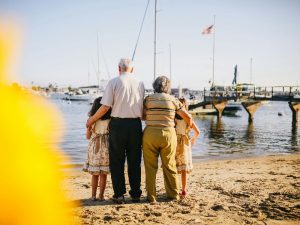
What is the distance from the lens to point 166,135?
5539mm

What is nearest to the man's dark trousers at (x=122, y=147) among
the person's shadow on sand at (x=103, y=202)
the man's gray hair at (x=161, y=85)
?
the person's shadow on sand at (x=103, y=202)

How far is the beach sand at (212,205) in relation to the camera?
A: 492 cm

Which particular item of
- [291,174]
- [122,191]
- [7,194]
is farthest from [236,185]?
[7,194]

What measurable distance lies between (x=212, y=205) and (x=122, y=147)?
71.7 inches

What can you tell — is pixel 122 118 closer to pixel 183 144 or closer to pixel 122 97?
pixel 122 97

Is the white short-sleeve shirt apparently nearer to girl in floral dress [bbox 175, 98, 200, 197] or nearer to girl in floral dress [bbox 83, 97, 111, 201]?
girl in floral dress [bbox 83, 97, 111, 201]

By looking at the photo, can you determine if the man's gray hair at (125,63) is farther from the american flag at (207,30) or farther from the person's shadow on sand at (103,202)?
the american flag at (207,30)

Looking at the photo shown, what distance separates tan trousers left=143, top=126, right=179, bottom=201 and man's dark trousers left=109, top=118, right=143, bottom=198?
0.50 ft

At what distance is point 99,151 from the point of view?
5676 mm

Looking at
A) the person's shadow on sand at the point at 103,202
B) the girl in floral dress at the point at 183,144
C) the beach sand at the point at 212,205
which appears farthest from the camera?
the girl in floral dress at the point at 183,144

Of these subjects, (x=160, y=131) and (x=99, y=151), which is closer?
(x=160, y=131)

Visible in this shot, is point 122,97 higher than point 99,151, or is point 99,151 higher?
point 122,97

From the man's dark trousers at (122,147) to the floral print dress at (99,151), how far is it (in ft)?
0.52

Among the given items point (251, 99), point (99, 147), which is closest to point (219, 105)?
point (251, 99)
